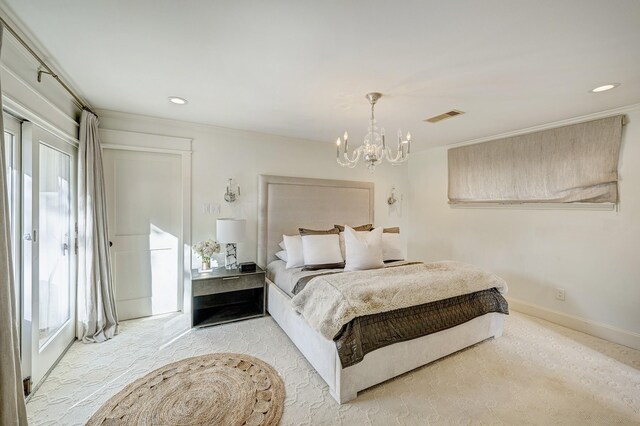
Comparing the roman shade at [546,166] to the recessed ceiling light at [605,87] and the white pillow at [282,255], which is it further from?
the white pillow at [282,255]

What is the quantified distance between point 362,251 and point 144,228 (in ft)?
8.51

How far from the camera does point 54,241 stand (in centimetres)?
228

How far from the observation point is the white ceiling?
137 centimetres

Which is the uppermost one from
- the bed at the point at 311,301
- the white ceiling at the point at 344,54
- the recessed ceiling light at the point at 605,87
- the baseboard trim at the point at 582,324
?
the white ceiling at the point at 344,54

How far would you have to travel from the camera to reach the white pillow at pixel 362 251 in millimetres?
2889

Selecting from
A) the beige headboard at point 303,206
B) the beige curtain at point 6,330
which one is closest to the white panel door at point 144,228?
the beige headboard at point 303,206

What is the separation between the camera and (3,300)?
1.26m

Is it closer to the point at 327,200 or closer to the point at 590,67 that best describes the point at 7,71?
the point at 327,200

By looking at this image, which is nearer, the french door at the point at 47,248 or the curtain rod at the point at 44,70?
the curtain rod at the point at 44,70

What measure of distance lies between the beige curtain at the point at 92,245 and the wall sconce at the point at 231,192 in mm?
1262

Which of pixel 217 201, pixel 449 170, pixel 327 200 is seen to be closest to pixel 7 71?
pixel 217 201

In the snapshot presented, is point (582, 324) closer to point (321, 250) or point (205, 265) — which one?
point (321, 250)

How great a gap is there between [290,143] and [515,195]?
3.10m

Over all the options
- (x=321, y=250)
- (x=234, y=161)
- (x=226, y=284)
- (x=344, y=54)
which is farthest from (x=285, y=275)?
(x=344, y=54)
